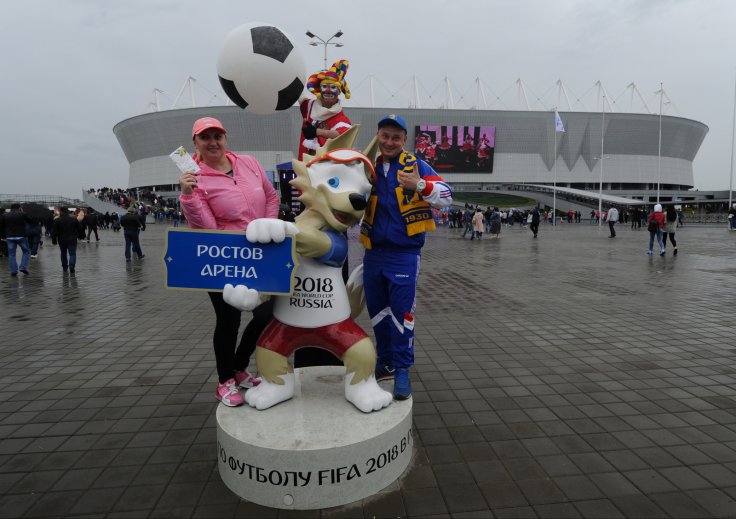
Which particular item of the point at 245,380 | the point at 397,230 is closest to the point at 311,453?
the point at 245,380

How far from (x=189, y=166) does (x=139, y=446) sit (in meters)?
1.98

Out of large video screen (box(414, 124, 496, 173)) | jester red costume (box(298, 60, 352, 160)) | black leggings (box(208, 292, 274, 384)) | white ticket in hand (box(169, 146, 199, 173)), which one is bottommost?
black leggings (box(208, 292, 274, 384))

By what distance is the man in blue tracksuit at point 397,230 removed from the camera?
3271 millimetres

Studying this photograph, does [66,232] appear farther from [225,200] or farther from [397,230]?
[397,230]

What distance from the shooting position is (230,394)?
3.10 metres

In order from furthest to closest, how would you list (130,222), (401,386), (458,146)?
(458,146) → (130,222) → (401,386)

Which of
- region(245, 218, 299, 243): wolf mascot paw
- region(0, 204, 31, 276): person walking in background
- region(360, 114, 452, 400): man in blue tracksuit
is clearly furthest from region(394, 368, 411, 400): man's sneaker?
region(0, 204, 31, 276): person walking in background

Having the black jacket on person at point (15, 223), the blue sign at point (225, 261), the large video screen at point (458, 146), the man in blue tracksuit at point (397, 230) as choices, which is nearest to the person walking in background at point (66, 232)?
the black jacket on person at point (15, 223)

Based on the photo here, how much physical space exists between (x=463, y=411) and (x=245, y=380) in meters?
1.74

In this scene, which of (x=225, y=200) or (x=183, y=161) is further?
(x=225, y=200)

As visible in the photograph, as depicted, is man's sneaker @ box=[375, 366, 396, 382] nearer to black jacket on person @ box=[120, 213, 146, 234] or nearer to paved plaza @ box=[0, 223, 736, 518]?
paved plaza @ box=[0, 223, 736, 518]

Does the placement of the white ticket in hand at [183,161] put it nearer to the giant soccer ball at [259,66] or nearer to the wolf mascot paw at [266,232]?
the wolf mascot paw at [266,232]

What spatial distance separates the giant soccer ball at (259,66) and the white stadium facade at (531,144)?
5844cm

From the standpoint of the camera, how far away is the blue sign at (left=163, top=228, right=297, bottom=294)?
107 inches
